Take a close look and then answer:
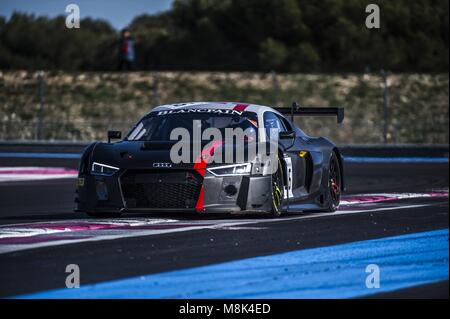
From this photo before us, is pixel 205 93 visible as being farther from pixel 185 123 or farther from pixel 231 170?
pixel 231 170

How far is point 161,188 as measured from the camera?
40.9ft

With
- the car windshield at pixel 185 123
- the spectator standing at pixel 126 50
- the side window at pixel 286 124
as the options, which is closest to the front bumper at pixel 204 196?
the car windshield at pixel 185 123

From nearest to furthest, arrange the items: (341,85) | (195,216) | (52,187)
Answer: (195,216) → (52,187) → (341,85)

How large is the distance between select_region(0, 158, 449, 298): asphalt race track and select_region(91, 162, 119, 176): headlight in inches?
19.4

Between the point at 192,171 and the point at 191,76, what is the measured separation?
1398 inches

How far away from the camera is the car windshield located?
44.7 ft

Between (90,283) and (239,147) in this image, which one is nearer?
(90,283)

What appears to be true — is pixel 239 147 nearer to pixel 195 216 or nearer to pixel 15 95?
pixel 195 216

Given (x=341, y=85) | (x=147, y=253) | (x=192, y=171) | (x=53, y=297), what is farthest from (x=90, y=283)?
(x=341, y=85)

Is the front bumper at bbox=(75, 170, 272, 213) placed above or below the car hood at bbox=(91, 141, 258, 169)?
below

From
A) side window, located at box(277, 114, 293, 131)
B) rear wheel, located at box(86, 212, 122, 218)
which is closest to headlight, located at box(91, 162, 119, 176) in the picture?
rear wheel, located at box(86, 212, 122, 218)

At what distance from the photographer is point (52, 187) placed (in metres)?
19.7

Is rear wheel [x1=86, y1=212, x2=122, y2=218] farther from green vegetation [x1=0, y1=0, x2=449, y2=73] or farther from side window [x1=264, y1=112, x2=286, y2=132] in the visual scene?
green vegetation [x1=0, y1=0, x2=449, y2=73]

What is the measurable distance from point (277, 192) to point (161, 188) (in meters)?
1.28
